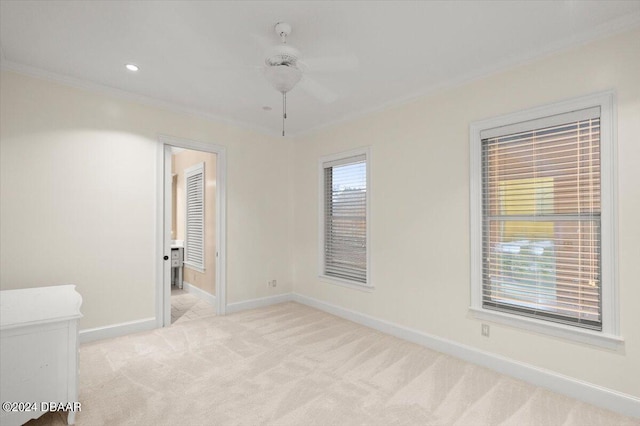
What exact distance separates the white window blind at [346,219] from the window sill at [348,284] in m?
0.04

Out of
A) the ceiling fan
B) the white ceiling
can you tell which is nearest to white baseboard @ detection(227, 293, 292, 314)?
the white ceiling

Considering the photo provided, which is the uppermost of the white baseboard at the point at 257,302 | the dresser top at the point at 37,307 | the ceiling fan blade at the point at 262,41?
the ceiling fan blade at the point at 262,41

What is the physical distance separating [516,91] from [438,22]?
1.02 meters

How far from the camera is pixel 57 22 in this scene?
2.27 m

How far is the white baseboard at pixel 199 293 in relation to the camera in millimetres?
4930

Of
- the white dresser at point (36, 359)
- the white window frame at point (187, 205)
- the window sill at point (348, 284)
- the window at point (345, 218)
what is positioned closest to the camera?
the white dresser at point (36, 359)

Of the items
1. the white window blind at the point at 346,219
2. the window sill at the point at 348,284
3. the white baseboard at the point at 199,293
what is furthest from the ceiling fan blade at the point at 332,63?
the white baseboard at the point at 199,293

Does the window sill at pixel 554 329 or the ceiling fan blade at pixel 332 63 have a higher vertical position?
the ceiling fan blade at pixel 332 63

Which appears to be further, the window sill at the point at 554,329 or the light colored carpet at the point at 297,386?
the window sill at the point at 554,329

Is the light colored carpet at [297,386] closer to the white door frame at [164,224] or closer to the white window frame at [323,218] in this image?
the white door frame at [164,224]

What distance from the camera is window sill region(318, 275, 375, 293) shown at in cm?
395

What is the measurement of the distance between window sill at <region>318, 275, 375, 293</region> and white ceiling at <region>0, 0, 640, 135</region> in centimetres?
234

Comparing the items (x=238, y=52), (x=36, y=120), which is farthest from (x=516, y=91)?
(x=36, y=120)

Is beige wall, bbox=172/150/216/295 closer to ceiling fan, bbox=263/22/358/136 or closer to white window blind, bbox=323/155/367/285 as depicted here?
white window blind, bbox=323/155/367/285
